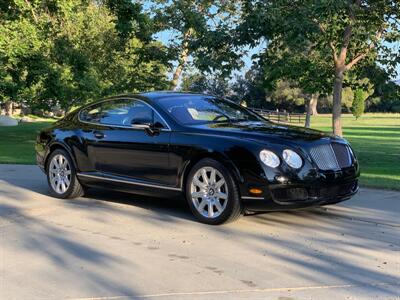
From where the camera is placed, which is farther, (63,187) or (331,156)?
(63,187)

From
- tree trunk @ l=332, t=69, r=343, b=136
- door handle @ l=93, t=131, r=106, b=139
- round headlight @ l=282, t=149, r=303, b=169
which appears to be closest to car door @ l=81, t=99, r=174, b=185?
door handle @ l=93, t=131, r=106, b=139

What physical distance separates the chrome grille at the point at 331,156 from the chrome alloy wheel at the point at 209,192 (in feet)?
3.57

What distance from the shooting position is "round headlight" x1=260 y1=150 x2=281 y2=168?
6445mm

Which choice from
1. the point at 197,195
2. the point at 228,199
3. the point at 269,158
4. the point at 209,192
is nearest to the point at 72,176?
the point at 197,195

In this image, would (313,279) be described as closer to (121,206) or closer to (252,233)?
(252,233)

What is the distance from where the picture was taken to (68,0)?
67.1 feet

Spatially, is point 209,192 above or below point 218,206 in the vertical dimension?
above

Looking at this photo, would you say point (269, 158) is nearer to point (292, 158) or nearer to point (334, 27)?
point (292, 158)

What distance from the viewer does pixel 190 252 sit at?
224 inches

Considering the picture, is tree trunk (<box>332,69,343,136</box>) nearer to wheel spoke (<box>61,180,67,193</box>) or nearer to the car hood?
the car hood

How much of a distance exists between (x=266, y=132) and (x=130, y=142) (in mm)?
1854

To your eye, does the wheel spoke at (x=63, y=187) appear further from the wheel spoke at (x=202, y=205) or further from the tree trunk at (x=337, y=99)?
the tree trunk at (x=337, y=99)

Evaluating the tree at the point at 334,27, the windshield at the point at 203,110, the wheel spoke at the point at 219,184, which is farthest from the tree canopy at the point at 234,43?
the wheel spoke at the point at 219,184

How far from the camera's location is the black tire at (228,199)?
659cm
